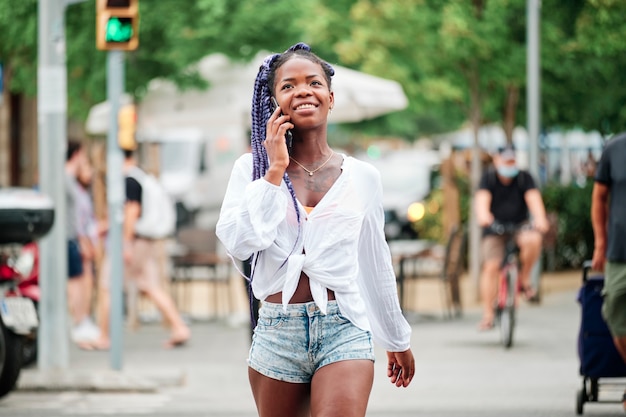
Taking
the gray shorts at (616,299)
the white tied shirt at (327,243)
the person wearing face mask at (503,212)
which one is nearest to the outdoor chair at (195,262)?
the person wearing face mask at (503,212)

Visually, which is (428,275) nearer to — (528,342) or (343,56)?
(528,342)

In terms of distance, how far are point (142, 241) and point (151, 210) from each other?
0.32m

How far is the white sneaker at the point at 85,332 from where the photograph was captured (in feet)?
47.1

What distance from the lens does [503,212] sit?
14094 millimetres

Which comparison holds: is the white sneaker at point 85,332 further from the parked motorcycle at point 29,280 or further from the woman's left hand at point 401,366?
the woman's left hand at point 401,366

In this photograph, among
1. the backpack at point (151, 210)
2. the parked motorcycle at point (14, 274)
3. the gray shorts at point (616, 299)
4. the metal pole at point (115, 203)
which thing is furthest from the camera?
the backpack at point (151, 210)

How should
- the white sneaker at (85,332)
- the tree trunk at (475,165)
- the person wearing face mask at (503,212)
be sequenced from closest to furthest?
the person wearing face mask at (503,212), the white sneaker at (85,332), the tree trunk at (475,165)

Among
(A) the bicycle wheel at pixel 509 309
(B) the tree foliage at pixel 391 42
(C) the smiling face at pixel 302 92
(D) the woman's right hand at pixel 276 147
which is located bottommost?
(A) the bicycle wheel at pixel 509 309

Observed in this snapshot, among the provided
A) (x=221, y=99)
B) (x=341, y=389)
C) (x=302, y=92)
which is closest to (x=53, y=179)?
(x=221, y=99)

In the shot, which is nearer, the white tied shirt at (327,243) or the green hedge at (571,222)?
the white tied shirt at (327,243)

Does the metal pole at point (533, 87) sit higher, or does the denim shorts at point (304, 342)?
the metal pole at point (533, 87)

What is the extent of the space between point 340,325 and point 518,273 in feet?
30.3

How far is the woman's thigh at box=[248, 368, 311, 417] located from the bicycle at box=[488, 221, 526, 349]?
8.59m

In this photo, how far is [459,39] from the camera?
61.5 ft
